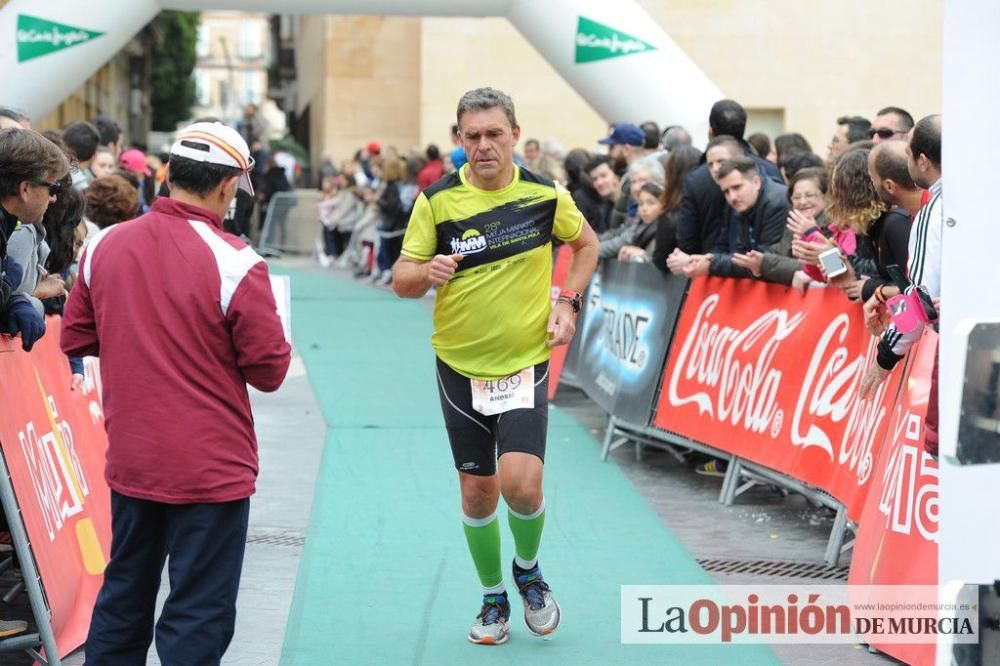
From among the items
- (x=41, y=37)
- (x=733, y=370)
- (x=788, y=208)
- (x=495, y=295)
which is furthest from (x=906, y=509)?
(x=41, y=37)

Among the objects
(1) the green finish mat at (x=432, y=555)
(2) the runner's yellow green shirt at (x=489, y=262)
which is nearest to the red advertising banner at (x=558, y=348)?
(1) the green finish mat at (x=432, y=555)

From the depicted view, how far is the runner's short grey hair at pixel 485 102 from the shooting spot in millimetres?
5566

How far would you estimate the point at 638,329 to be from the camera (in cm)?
1016

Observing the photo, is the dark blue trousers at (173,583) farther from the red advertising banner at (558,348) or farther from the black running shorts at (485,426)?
the red advertising banner at (558,348)

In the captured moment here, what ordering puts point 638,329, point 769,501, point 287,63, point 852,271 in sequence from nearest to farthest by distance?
point 852,271, point 769,501, point 638,329, point 287,63

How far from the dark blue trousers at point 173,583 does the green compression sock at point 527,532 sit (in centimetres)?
169

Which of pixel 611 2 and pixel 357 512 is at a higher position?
pixel 611 2

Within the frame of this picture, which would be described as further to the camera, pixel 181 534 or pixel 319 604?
pixel 319 604

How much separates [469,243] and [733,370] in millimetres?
3501

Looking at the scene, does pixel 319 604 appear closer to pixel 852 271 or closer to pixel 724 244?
pixel 852 271

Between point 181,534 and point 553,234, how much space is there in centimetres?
218

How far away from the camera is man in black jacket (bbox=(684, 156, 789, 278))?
8.86 meters

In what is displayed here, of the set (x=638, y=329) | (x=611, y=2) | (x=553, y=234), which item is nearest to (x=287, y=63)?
(x=611, y=2)

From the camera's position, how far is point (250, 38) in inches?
4953
